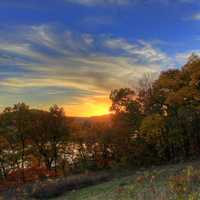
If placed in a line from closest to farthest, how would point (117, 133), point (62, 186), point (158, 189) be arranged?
point (158, 189) → point (62, 186) → point (117, 133)

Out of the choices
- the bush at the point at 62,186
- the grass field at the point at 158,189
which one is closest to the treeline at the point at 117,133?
the bush at the point at 62,186

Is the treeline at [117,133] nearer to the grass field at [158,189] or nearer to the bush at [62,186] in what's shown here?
the bush at [62,186]

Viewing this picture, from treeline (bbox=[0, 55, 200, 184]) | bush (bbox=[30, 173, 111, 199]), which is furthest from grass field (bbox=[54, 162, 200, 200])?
treeline (bbox=[0, 55, 200, 184])

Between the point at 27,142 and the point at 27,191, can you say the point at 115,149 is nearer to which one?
the point at 27,142

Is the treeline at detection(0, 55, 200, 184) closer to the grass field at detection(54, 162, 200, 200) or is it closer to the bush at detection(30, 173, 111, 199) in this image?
the bush at detection(30, 173, 111, 199)

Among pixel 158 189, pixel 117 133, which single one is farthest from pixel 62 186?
pixel 117 133

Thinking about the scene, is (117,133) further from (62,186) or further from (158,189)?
(158,189)

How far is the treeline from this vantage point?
39.9 m

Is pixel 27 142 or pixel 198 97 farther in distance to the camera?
pixel 27 142

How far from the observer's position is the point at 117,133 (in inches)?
1738

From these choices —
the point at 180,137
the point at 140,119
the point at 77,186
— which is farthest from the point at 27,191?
the point at 180,137

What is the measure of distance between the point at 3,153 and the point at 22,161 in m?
2.73

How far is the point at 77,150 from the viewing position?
48.5 m

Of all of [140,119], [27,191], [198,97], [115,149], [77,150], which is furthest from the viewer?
[77,150]
